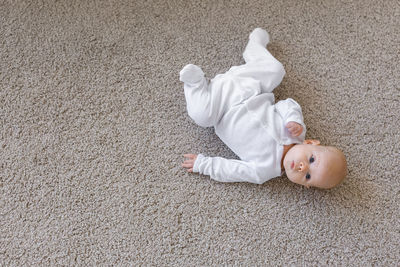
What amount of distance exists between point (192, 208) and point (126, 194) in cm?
19

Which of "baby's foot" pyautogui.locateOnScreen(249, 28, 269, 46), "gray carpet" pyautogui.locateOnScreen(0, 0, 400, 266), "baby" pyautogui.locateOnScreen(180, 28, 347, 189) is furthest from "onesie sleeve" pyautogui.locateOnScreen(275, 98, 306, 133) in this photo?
"baby's foot" pyautogui.locateOnScreen(249, 28, 269, 46)

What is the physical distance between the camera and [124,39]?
1142mm

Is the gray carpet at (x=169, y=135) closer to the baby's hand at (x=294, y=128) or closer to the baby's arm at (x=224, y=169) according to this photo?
the baby's arm at (x=224, y=169)

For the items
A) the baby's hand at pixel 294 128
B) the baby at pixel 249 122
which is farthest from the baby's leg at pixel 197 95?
the baby's hand at pixel 294 128

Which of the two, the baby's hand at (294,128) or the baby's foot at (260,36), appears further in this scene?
the baby's foot at (260,36)

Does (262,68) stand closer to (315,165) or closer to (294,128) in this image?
(294,128)

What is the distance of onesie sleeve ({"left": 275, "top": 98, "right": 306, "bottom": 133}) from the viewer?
3.27ft

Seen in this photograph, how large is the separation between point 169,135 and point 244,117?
0.76ft

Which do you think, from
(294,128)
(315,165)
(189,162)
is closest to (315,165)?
(315,165)

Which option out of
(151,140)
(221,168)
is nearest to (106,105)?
(151,140)

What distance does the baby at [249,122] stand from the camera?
101cm

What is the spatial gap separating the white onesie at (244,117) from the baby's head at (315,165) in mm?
45

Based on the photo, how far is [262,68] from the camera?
1.06m

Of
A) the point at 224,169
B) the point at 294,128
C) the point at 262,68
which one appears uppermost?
the point at 262,68
